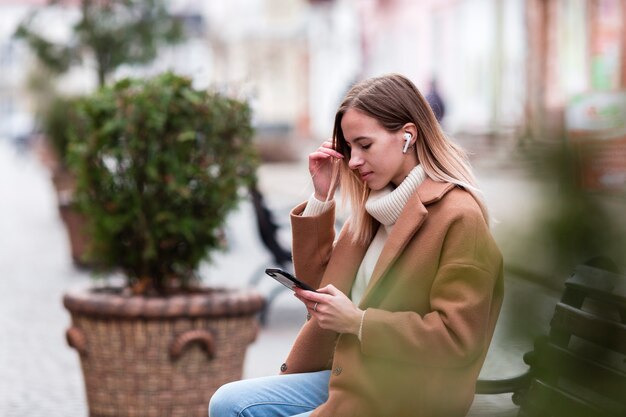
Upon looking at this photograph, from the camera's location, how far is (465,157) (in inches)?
109

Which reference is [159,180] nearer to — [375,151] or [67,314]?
[375,151]

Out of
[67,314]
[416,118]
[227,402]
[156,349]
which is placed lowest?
[67,314]

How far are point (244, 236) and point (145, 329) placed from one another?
35.7 ft

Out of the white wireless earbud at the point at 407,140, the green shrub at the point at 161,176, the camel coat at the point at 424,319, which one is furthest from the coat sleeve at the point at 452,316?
the green shrub at the point at 161,176

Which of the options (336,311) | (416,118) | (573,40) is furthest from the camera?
(573,40)

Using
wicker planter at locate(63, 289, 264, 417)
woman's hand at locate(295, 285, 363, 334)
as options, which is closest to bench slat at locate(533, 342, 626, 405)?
woman's hand at locate(295, 285, 363, 334)

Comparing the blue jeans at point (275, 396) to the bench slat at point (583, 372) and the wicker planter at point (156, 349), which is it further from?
the wicker planter at point (156, 349)

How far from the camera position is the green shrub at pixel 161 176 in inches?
217

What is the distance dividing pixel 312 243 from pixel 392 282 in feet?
1.32

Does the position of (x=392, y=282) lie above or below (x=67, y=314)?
above

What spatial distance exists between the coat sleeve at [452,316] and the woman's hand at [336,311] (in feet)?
0.10

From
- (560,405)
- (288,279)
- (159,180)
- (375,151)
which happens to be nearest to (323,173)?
(375,151)

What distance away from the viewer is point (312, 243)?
9.64 ft

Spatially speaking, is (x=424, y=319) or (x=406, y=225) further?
(x=406, y=225)
